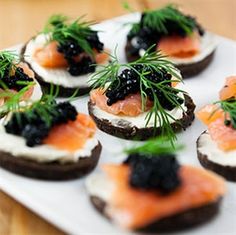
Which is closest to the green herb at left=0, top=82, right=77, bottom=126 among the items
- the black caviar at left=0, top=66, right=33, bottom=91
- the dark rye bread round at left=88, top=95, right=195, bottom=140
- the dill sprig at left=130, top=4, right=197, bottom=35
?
the black caviar at left=0, top=66, right=33, bottom=91

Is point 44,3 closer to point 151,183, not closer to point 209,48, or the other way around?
point 209,48

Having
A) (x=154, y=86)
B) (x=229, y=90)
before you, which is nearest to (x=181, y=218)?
(x=154, y=86)

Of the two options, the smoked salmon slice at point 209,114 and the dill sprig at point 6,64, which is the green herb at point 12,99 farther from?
the smoked salmon slice at point 209,114

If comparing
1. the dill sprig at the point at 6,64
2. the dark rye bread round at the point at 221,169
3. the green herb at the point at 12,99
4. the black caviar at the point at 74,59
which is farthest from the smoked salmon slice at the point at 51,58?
the dark rye bread round at the point at 221,169

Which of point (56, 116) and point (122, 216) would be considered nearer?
point (122, 216)

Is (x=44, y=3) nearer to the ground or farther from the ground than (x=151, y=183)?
nearer to the ground

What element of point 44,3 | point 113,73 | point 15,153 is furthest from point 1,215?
point 44,3

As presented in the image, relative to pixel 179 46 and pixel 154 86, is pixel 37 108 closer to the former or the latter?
pixel 154 86
